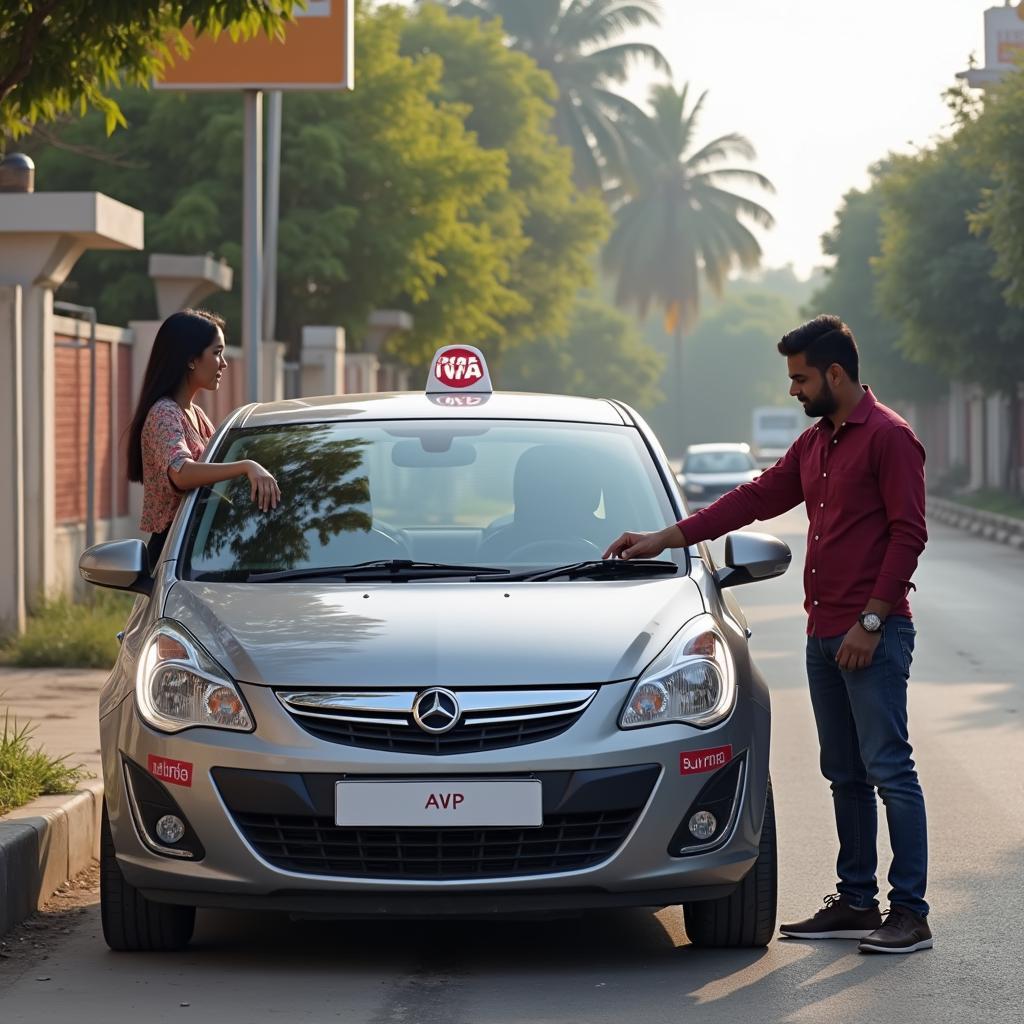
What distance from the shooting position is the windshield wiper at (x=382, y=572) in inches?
242

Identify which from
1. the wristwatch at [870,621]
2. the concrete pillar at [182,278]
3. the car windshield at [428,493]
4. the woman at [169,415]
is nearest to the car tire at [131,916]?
the car windshield at [428,493]

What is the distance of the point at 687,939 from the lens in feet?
20.1

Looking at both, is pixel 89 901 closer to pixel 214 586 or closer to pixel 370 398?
pixel 214 586

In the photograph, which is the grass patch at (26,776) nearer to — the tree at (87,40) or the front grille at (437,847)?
the front grille at (437,847)

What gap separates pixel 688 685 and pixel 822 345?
1105mm

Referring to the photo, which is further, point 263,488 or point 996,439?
point 996,439

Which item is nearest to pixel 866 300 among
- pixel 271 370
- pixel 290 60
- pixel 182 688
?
pixel 271 370

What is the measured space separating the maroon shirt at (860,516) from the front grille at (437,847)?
103 centimetres

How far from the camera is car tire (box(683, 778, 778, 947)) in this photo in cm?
587

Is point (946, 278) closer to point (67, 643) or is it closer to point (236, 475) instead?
point (67, 643)

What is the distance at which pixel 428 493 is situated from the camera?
717cm

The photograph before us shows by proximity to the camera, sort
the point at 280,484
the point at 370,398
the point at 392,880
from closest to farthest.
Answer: the point at 392,880
the point at 280,484
the point at 370,398

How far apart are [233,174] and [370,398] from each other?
2239 cm

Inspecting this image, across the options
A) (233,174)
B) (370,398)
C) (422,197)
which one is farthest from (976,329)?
(370,398)
